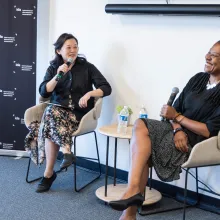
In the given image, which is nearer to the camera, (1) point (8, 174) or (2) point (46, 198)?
(2) point (46, 198)

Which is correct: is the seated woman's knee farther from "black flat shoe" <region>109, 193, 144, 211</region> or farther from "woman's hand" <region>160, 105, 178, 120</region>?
"black flat shoe" <region>109, 193, 144, 211</region>

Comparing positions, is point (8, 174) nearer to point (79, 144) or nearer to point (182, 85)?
point (79, 144)

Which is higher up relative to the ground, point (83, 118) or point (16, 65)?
point (16, 65)

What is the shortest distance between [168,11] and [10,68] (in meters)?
1.73

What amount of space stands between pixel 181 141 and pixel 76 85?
3.90ft

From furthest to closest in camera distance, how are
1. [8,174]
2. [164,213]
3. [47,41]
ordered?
1. [47,41]
2. [8,174]
3. [164,213]

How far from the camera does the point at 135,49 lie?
3545 millimetres

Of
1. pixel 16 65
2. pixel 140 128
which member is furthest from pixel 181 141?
pixel 16 65

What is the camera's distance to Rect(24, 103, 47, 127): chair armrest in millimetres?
3502

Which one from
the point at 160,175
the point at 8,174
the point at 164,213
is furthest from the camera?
the point at 8,174

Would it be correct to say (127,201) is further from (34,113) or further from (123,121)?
(34,113)

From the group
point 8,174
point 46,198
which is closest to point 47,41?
point 8,174

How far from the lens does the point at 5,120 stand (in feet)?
13.8

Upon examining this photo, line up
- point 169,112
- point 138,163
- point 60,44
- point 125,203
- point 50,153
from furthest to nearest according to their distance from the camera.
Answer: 1. point 60,44
2. point 50,153
3. point 169,112
4. point 138,163
5. point 125,203
